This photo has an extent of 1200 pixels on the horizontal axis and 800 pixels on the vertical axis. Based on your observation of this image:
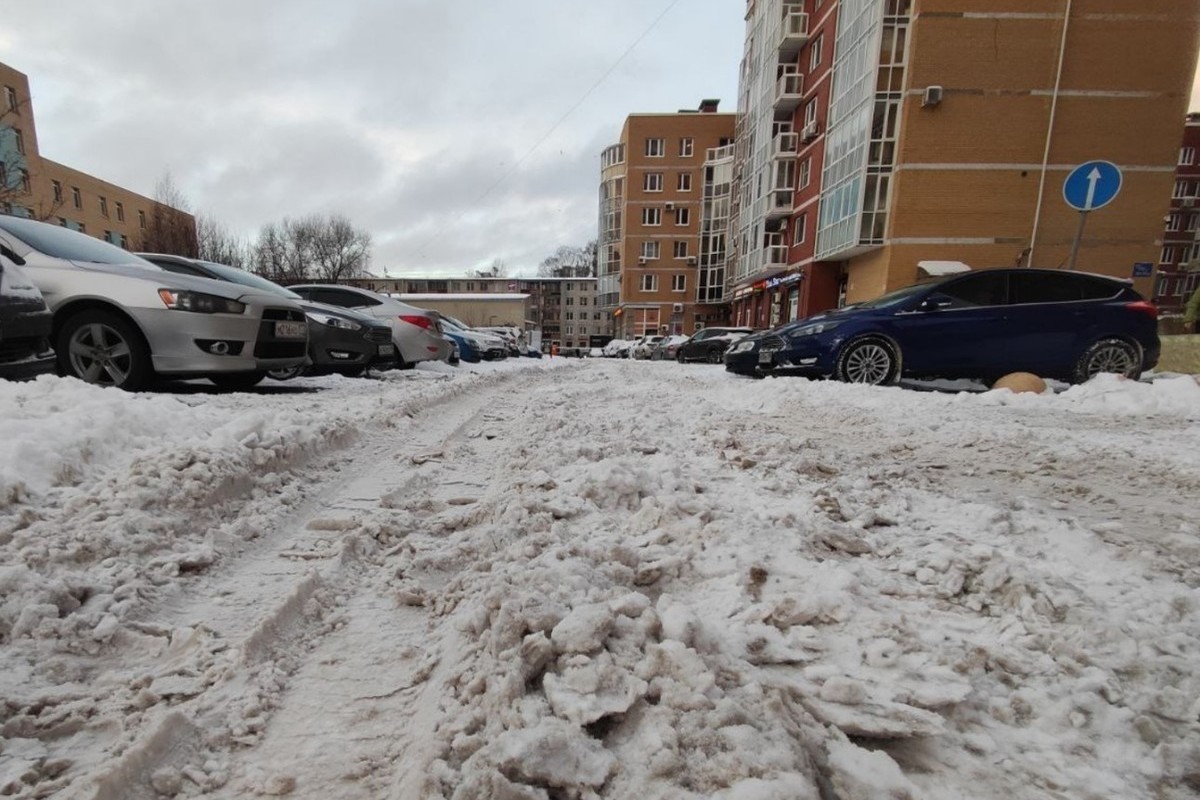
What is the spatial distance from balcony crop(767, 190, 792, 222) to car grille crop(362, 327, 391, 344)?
24236 millimetres

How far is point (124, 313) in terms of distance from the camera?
4875 millimetres

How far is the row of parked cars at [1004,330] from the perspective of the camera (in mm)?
6707

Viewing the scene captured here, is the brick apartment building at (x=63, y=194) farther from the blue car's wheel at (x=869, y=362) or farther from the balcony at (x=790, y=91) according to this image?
the balcony at (x=790, y=91)

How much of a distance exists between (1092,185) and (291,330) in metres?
10.0

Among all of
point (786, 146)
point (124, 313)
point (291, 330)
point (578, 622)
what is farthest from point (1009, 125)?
point (124, 313)

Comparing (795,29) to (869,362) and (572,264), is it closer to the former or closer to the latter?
(869,362)

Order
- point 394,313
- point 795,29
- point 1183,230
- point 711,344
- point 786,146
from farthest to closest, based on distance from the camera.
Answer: point 1183,230
point 786,146
point 795,29
point 711,344
point 394,313

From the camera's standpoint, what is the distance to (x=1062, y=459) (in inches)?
137

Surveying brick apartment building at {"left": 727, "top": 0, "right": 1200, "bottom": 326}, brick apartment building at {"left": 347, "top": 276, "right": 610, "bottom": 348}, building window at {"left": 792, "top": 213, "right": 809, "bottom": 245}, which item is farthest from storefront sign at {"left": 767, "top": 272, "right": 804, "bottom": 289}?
brick apartment building at {"left": 347, "top": 276, "right": 610, "bottom": 348}

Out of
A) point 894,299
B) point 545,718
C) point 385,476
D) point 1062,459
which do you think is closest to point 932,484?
point 1062,459

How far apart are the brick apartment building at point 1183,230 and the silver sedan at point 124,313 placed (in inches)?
2811

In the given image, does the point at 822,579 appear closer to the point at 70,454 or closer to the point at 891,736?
the point at 891,736

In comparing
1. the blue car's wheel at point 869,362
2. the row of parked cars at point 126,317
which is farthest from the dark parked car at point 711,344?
the row of parked cars at point 126,317

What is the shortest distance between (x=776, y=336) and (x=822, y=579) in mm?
6833
